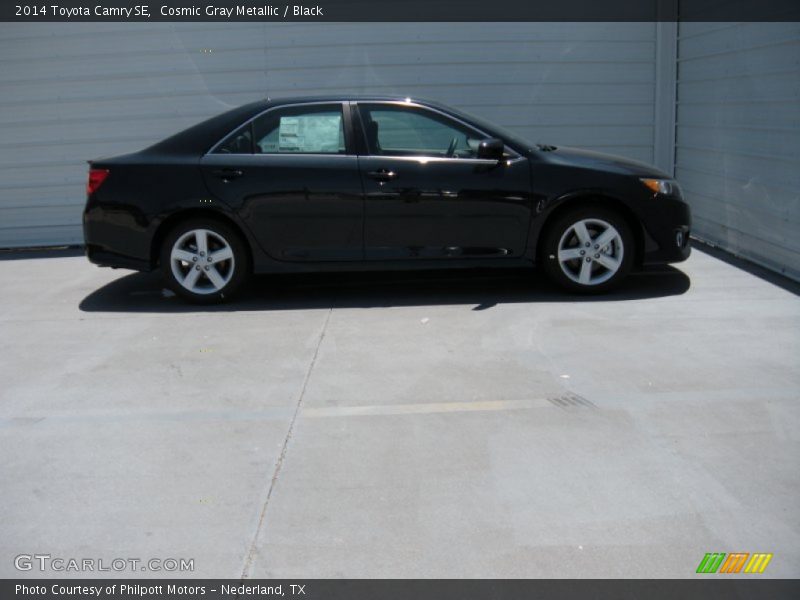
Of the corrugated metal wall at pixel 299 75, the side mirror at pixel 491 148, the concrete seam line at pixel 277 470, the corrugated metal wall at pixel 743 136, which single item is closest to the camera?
the concrete seam line at pixel 277 470

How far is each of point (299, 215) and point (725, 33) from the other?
4.46 metres

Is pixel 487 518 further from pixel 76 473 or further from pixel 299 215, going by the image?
pixel 299 215

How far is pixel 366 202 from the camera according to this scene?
7.13m

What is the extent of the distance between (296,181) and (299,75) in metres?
3.12

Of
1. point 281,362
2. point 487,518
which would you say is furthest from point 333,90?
point 487,518

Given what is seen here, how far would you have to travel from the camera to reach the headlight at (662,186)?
7195mm

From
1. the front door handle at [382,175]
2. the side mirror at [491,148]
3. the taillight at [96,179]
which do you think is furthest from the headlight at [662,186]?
the taillight at [96,179]

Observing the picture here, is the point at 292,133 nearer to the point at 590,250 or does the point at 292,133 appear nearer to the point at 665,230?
the point at 590,250

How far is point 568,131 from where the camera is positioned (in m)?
10.0

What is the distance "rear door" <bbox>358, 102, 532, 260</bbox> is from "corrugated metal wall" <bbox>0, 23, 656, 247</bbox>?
2779 millimetres

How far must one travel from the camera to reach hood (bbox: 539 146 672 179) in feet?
23.6

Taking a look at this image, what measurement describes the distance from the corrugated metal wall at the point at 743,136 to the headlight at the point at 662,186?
1.01 m
